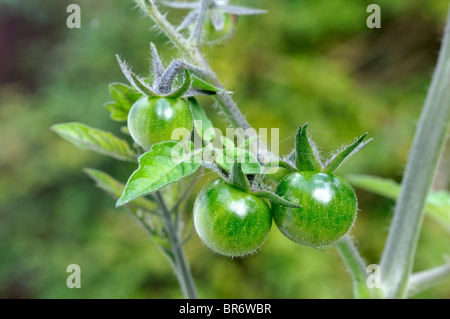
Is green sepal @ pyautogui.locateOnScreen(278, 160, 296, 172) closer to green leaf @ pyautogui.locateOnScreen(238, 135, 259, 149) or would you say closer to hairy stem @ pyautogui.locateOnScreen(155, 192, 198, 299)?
green leaf @ pyautogui.locateOnScreen(238, 135, 259, 149)

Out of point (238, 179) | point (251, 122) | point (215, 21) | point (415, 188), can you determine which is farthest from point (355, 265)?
point (251, 122)

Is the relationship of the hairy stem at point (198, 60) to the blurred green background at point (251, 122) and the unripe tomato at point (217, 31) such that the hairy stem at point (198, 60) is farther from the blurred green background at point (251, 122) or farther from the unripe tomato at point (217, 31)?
the blurred green background at point (251, 122)

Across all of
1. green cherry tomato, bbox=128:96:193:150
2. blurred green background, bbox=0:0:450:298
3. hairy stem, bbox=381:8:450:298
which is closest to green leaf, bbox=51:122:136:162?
green cherry tomato, bbox=128:96:193:150

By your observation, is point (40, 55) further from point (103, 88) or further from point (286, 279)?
point (286, 279)

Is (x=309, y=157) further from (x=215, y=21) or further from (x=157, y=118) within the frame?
(x=215, y=21)

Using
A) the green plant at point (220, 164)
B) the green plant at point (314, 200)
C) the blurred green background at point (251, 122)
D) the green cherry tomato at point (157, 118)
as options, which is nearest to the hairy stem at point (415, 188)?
the green plant at point (220, 164)

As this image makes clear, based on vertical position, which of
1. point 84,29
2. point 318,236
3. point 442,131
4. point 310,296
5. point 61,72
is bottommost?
point 310,296

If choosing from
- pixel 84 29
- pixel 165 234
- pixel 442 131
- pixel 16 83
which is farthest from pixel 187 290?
pixel 16 83
